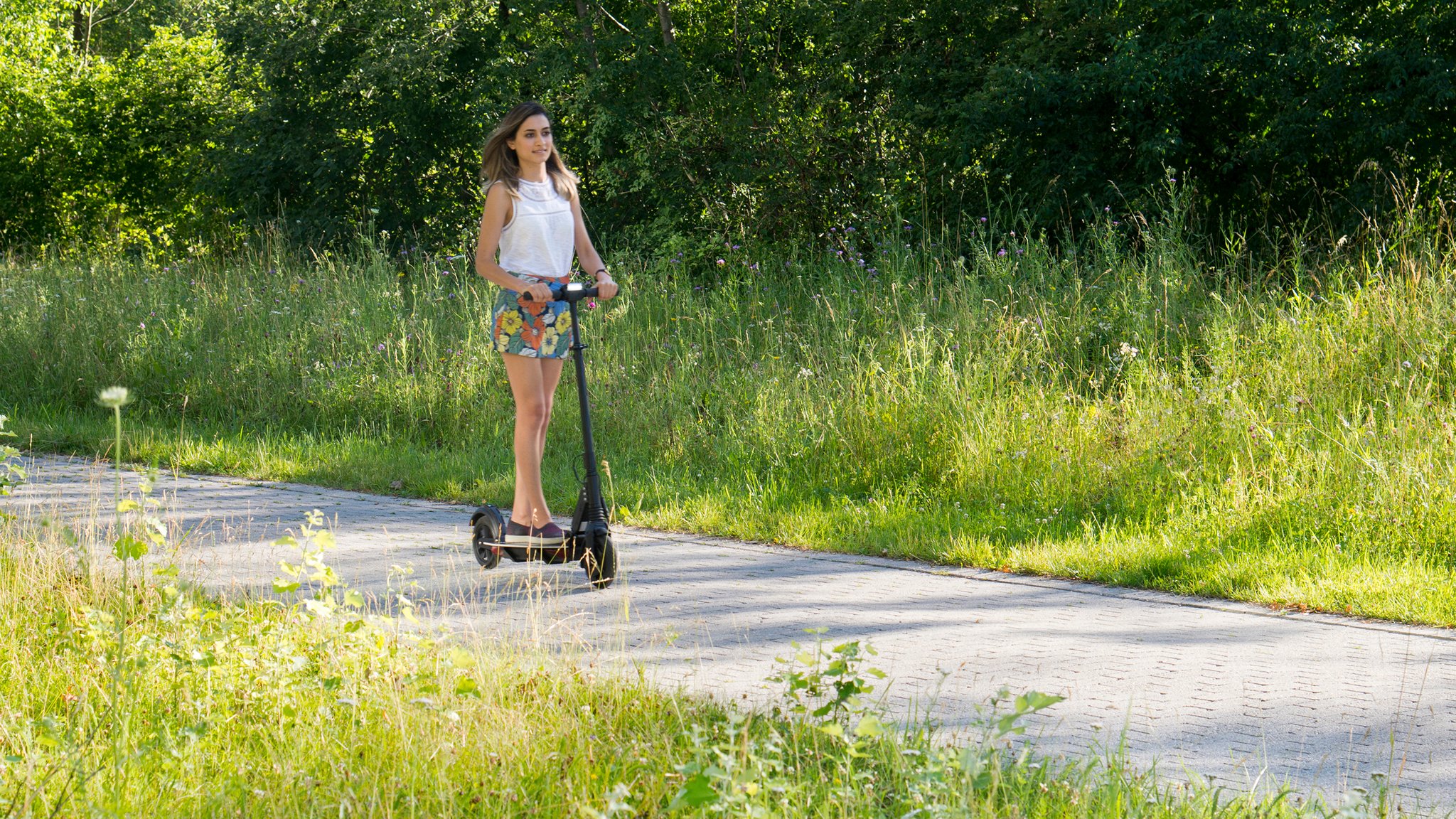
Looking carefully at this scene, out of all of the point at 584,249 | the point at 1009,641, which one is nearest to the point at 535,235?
the point at 584,249

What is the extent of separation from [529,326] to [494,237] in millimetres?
417

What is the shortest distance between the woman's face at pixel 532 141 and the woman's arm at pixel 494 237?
0.64 feet

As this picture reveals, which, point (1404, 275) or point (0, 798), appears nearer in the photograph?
point (0, 798)

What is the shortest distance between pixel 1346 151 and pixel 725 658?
12037 mm

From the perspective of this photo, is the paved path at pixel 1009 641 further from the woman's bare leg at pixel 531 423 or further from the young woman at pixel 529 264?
the young woman at pixel 529 264

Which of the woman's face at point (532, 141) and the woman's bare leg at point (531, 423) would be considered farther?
the woman's bare leg at point (531, 423)

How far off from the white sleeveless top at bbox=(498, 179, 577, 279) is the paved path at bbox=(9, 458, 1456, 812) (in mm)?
1380

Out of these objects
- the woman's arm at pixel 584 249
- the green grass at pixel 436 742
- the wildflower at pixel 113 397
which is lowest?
the green grass at pixel 436 742

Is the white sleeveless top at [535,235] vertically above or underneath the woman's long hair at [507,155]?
underneath

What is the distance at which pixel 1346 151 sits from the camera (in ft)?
47.1

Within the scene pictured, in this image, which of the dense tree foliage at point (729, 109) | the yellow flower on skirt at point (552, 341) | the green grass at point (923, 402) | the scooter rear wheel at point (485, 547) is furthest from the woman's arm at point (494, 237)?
the dense tree foliage at point (729, 109)

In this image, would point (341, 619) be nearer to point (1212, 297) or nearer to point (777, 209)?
point (1212, 297)

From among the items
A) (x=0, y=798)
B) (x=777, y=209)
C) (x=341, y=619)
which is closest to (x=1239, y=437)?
(x=341, y=619)

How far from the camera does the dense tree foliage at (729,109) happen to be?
14289mm
